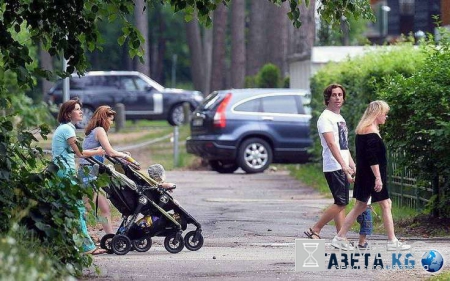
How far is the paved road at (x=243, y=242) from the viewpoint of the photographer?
436 inches

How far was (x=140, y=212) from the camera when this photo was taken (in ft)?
42.2

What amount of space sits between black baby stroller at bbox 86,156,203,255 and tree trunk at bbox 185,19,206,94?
46.4 meters

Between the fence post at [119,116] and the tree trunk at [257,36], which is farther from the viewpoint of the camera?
the tree trunk at [257,36]

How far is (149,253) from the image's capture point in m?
13.1

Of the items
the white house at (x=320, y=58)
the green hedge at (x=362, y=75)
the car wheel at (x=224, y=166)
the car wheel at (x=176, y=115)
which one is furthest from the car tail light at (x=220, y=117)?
the car wheel at (x=176, y=115)

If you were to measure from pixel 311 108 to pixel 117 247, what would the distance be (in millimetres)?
13318

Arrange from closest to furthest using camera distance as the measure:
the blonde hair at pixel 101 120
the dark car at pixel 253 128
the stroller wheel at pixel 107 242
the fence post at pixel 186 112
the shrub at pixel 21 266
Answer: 1. the shrub at pixel 21 266
2. the stroller wheel at pixel 107 242
3. the blonde hair at pixel 101 120
4. the dark car at pixel 253 128
5. the fence post at pixel 186 112

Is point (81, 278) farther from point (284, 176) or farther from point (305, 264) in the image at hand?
point (284, 176)

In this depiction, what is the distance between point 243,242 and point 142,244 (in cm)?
140

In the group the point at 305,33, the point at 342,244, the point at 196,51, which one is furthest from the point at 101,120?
the point at 196,51

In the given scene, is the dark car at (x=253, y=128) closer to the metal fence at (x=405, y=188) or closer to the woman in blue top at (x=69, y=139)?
the metal fence at (x=405, y=188)

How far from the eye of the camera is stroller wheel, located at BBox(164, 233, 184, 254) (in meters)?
13.0

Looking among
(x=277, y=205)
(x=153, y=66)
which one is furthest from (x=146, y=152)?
A: (x=153, y=66)

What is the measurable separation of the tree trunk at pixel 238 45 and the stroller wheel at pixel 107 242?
3481cm
